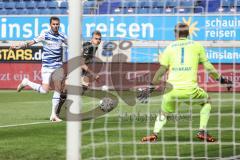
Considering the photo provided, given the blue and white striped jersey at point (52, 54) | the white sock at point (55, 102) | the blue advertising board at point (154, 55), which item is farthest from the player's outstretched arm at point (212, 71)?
the blue advertising board at point (154, 55)

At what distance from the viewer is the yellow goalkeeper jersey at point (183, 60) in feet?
29.8

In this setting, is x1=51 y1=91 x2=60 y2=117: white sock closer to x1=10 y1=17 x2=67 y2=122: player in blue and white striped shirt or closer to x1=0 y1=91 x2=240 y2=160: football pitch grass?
x1=10 y1=17 x2=67 y2=122: player in blue and white striped shirt

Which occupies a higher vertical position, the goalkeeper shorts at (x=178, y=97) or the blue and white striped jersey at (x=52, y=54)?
the blue and white striped jersey at (x=52, y=54)

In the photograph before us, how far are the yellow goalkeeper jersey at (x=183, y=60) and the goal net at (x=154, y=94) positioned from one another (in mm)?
890

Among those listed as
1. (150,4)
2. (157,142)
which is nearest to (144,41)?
(150,4)

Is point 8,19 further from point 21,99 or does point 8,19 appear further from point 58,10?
point 21,99

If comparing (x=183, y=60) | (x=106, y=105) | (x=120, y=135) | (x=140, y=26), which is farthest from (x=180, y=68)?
(x=140, y=26)

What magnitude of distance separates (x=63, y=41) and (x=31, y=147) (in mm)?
3784

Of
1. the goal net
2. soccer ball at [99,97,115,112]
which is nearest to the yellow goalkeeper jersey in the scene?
the goal net

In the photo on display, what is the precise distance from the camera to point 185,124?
12.0 m

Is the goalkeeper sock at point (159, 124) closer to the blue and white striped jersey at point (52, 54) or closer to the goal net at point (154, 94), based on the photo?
the goal net at point (154, 94)

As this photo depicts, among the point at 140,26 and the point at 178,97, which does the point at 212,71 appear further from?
the point at 140,26

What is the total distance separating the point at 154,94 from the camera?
1719 centimetres

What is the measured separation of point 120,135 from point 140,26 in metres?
13.0
